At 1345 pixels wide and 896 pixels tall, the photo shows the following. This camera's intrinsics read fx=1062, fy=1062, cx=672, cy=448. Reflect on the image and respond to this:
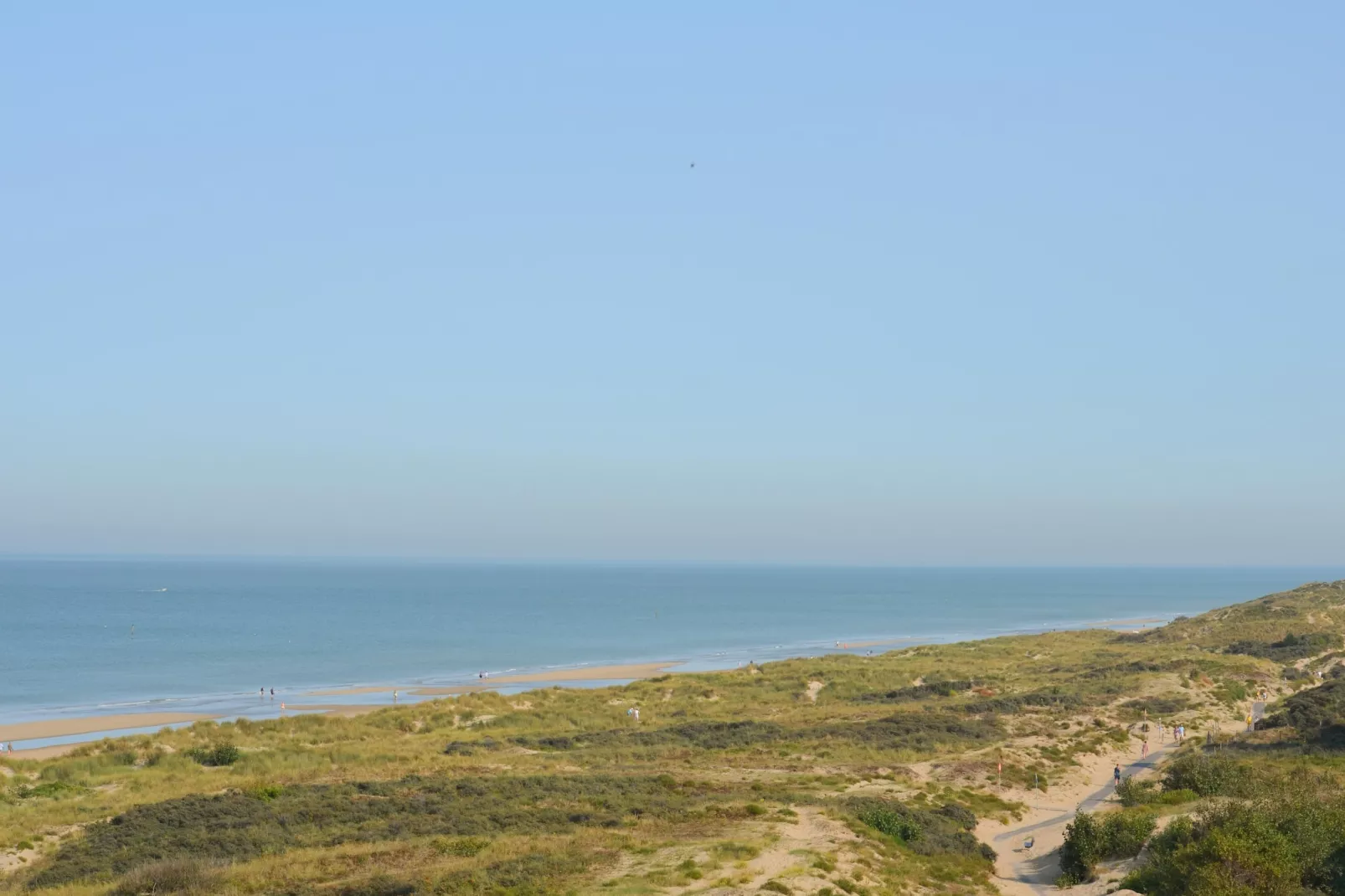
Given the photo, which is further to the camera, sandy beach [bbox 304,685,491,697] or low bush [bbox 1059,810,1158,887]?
sandy beach [bbox 304,685,491,697]

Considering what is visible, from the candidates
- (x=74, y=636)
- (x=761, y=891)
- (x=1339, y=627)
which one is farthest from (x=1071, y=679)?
(x=74, y=636)

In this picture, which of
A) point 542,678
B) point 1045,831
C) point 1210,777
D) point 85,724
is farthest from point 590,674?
point 1210,777

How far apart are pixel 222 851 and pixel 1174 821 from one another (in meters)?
24.3

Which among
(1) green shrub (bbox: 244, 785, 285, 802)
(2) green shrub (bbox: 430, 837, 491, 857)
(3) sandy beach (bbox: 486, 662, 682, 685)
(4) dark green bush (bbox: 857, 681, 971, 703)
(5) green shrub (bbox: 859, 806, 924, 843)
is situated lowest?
(3) sandy beach (bbox: 486, 662, 682, 685)

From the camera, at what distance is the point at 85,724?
215 feet

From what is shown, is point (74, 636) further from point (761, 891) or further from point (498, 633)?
point (761, 891)

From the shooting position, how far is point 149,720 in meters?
67.4

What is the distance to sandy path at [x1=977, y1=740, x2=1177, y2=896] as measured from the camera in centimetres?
2759

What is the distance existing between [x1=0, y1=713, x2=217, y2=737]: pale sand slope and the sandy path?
171ft

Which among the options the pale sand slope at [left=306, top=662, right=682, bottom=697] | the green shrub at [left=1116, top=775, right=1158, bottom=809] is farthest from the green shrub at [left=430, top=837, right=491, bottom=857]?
the pale sand slope at [left=306, top=662, right=682, bottom=697]

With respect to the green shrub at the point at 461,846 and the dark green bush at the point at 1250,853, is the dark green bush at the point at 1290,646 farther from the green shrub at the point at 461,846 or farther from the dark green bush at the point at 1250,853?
the green shrub at the point at 461,846

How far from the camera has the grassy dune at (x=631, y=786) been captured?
24516 millimetres

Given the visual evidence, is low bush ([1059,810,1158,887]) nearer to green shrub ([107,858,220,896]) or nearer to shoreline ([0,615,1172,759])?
green shrub ([107,858,220,896])


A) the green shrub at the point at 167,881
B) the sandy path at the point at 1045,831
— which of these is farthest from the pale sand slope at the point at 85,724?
the sandy path at the point at 1045,831
